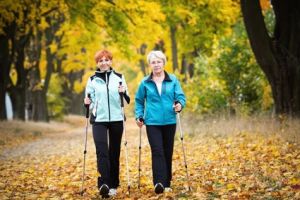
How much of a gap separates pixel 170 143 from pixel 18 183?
11.5 feet

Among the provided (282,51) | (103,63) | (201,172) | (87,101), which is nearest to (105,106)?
(87,101)

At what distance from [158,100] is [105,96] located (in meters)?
0.79

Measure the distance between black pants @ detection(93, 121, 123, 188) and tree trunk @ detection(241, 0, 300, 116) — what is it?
24.5ft

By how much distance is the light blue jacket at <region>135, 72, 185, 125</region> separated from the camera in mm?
8289

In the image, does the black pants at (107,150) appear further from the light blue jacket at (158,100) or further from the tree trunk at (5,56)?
the tree trunk at (5,56)

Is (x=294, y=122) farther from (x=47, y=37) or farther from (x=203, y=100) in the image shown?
(x=47, y=37)

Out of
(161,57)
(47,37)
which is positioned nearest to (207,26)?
(47,37)

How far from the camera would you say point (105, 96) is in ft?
27.6

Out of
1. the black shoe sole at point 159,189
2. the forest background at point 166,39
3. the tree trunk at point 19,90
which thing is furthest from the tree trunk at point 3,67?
the black shoe sole at point 159,189

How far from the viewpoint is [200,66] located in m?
24.2

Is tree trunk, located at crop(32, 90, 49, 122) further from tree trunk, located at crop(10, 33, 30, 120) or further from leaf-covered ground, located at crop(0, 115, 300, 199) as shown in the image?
leaf-covered ground, located at crop(0, 115, 300, 199)

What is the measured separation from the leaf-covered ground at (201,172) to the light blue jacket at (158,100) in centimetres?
108

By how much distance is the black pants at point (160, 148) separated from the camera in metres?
8.18

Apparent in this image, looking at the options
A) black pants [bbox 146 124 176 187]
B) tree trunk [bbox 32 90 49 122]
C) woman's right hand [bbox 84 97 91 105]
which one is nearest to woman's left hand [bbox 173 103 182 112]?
black pants [bbox 146 124 176 187]
